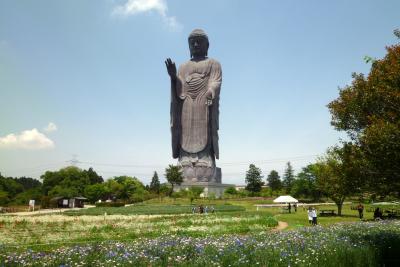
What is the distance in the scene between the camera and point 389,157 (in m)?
10.4

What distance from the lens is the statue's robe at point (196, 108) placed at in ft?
214

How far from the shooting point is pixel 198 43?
67.2m

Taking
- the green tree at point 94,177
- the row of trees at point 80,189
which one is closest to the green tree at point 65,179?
the row of trees at point 80,189

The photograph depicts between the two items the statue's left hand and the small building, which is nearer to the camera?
the small building

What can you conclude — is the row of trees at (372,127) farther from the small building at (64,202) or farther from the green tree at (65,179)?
the green tree at (65,179)

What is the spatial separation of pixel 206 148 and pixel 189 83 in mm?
10621

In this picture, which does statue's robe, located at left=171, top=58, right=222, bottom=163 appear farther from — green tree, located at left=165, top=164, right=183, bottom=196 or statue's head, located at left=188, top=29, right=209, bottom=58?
green tree, located at left=165, top=164, right=183, bottom=196

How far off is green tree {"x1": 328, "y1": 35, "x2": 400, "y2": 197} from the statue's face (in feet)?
183

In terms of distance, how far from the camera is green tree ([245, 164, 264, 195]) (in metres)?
82.8

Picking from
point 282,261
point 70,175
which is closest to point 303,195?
point 70,175

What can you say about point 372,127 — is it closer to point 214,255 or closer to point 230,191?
point 214,255

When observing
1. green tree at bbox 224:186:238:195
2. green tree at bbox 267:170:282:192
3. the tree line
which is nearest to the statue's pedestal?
green tree at bbox 224:186:238:195

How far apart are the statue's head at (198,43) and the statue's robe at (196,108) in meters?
2.30

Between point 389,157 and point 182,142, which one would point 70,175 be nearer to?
point 182,142
